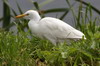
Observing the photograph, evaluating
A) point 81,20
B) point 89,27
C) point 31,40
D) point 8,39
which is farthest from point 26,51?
point 81,20

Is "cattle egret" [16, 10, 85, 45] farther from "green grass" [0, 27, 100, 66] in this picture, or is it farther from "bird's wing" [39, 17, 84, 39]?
"green grass" [0, 27, 100, 66]

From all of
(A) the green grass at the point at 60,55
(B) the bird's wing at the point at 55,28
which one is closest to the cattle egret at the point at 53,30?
(B) the bird's wing at the point at 55,28

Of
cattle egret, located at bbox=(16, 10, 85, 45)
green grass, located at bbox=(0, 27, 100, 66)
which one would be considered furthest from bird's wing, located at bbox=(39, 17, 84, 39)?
green grass, located at bbox=(0, 27, 100, 66)

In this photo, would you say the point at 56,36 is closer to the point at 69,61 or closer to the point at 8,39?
the point at 8,39

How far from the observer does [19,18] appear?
21.2 feet

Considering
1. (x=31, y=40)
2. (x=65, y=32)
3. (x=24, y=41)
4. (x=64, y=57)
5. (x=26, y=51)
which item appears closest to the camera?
(x=64, y=57)

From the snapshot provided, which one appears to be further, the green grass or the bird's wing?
the bird's wing

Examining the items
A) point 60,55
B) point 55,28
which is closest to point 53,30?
point 55,28

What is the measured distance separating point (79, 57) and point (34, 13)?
2292 millimetres

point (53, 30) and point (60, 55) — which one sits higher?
point (60, 55)

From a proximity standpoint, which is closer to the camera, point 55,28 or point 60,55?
point 60,55

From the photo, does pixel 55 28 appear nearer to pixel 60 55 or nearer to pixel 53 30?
pixel 53 30

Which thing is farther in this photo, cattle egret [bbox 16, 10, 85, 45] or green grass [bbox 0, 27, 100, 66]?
cattle egret [bbox 16, 10, 85, 45]

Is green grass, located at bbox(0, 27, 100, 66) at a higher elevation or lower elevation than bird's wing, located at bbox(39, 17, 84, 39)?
higher
